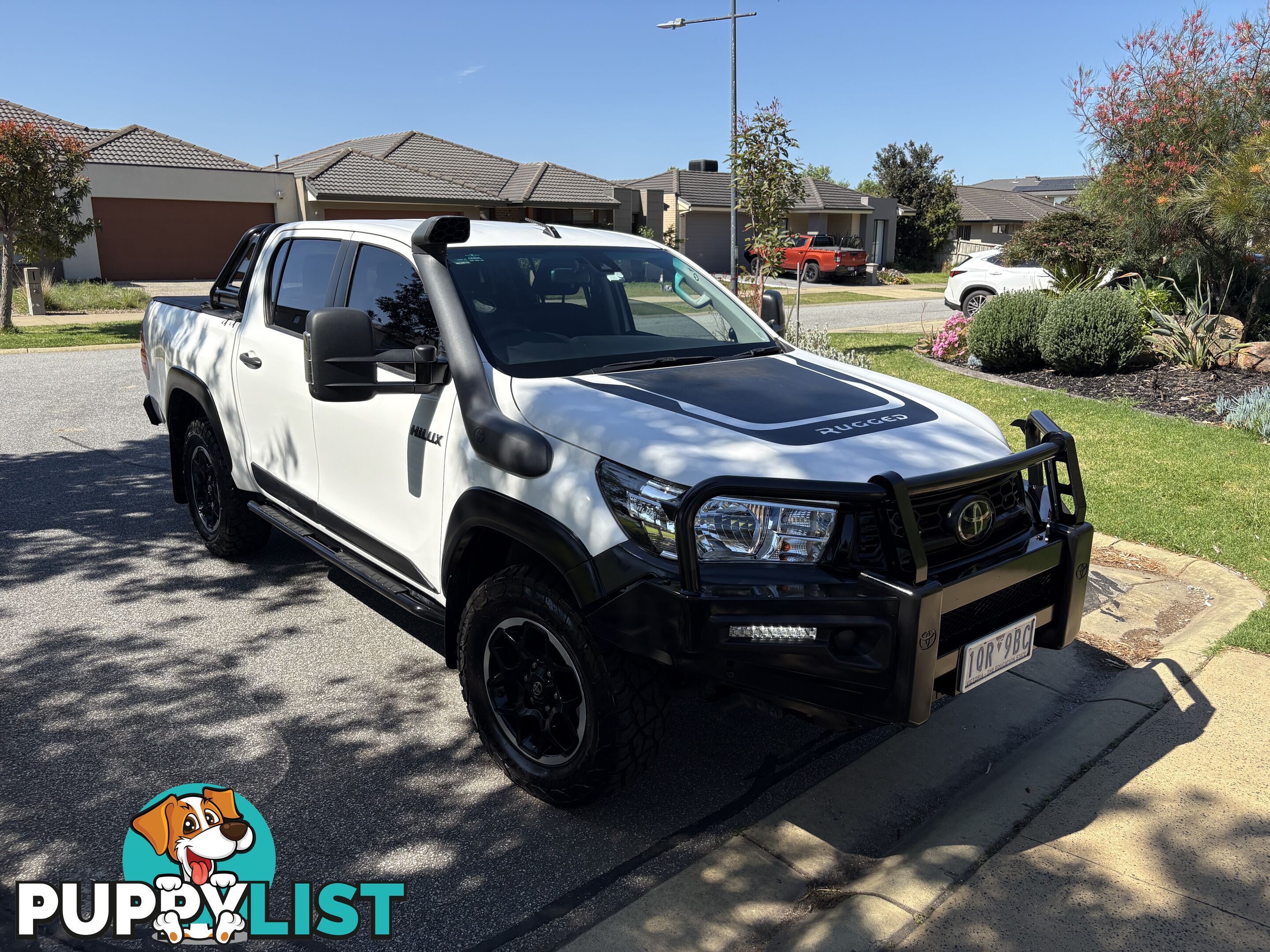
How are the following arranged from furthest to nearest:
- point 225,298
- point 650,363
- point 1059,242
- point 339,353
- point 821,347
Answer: point 1059,242
point 821,347
point 225,298
point 650,363
point 339,353

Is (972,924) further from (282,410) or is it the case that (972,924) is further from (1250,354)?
(1250,354)

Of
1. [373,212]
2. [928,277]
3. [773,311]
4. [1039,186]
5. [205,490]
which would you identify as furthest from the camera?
[1039,186]

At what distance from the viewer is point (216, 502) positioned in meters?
5.82

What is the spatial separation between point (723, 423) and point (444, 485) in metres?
1.09

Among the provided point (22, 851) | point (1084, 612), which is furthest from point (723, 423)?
point (1084, 612)

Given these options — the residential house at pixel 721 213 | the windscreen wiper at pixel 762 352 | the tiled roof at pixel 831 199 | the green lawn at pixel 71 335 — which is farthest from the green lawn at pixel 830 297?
the windscreen wiper at pixel 762 352

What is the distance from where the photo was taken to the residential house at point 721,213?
140ft

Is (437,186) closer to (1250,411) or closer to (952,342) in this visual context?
(952,342)

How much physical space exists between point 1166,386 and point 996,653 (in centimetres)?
889

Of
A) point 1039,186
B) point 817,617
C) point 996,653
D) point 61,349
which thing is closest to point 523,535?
point 817,617

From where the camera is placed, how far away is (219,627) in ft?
16.2

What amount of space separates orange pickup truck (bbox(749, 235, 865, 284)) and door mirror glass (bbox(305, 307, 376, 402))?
34.7 m

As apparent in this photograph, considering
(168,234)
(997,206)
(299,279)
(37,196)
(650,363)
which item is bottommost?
(650,363)

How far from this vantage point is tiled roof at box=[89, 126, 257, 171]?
31.3 m
